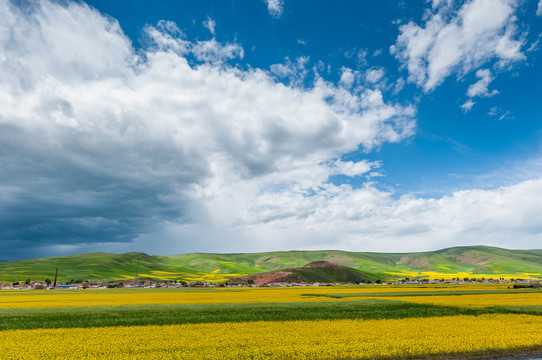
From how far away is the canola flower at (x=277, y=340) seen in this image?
63.2 feet

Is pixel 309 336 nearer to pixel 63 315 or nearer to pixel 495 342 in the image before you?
pixel 495 342

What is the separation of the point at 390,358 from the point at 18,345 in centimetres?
2577

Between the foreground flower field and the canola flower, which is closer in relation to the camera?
the canola flower

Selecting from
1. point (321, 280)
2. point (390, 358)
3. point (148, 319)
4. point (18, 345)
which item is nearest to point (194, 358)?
point (390, 358)

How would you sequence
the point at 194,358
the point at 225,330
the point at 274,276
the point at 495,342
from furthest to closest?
the point at 274,276, the point at 225,330, the point at 495,342, the point at 194,358

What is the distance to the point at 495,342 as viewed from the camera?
70.0 feet

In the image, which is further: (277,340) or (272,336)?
(272,336)

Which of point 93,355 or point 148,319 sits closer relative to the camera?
point 93,355

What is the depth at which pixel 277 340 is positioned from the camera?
22.9 meters

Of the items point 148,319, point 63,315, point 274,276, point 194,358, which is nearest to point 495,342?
point 194,358

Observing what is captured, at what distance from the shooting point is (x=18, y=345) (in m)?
21.9

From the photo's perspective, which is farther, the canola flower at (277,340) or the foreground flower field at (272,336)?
the foreground flower field at (272,336)

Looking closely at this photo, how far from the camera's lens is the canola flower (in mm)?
19266

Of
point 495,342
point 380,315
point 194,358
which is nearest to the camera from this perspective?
point 194,358
